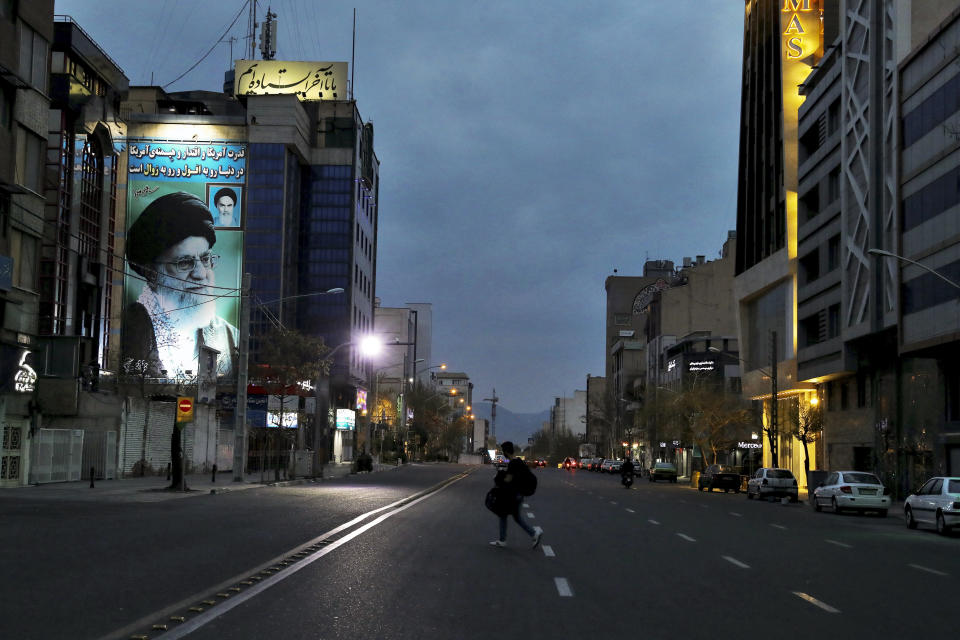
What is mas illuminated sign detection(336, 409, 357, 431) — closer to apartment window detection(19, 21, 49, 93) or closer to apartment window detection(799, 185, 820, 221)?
apartment window detection(799, 185, 820, 221)

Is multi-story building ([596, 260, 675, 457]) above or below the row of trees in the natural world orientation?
above

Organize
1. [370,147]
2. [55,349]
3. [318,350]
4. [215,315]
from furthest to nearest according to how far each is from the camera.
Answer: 1. [370,147]
2. [215,315]
3. [318,350]
4. [55,349]

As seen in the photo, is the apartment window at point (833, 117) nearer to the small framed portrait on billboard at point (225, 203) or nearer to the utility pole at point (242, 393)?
the utility pole at point (242, 393)

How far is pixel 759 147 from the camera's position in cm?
7862

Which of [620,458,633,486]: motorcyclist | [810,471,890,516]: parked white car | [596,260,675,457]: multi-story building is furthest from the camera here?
[596,260,675,457]: multi-story building

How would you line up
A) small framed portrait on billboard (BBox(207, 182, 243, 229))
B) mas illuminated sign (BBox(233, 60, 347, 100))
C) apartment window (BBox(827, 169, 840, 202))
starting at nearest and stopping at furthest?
apartment window (BBox(827, 169, 840, 202)) < small framed portrait on billboard (BBox(207, 182, 243, 229)) < mas illuminated sign (BBox(233, 60, 347, 100))

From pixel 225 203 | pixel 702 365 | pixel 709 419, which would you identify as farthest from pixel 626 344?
pixel 709 419

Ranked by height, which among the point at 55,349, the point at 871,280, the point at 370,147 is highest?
the point at 370,147

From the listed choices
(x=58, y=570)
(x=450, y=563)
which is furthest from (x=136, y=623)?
(x=450, y=563)

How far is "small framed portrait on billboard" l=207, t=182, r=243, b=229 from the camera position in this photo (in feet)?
356

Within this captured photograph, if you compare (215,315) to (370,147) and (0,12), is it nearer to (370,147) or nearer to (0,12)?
(370,147)

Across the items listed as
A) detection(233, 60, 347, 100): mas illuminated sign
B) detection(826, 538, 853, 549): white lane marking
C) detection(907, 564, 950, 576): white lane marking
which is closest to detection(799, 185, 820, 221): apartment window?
detection(826, 538, 853, 549): white lane marking

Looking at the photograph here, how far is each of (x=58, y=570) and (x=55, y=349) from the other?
3200cm

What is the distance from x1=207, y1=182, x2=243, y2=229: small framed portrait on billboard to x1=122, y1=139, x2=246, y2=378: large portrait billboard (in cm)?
10
